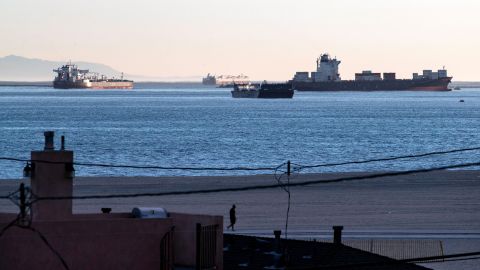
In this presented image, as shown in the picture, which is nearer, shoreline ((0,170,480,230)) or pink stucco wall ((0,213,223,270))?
pink stucco wall ((0,213,223,270))

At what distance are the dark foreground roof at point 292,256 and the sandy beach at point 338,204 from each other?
4.76 metres

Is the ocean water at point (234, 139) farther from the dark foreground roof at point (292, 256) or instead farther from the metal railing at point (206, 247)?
the metal railing at point (206, 247)

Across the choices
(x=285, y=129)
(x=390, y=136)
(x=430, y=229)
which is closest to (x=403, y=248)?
(x=430, y=229)

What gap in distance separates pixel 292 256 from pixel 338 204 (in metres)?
19.9

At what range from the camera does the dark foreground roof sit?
66.0ft

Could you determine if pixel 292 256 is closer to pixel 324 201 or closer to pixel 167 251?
pixel 167 251

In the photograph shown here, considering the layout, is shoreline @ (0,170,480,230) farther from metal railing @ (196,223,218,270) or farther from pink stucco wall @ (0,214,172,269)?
pink stucco wall @ (0,214,172,269)

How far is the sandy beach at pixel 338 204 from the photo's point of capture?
3288cm

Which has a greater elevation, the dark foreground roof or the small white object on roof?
the small white object on roof

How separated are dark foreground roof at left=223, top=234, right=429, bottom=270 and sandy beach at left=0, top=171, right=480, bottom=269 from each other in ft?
15.6

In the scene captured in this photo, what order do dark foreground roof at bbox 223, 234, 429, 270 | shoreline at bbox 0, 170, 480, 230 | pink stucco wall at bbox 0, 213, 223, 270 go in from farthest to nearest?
1. shoreline at bbox 0, 170, 480, 230
2. dark foreground roof at bbox 223, 234, 429, 270
3. pink stucco wall at bbox 0, 213, 223, 270

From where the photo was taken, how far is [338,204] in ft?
135

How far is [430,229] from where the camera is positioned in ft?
109

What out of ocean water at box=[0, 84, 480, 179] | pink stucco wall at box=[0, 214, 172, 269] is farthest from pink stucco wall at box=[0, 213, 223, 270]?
ocean water at box=[0, 84, 480, 179]
